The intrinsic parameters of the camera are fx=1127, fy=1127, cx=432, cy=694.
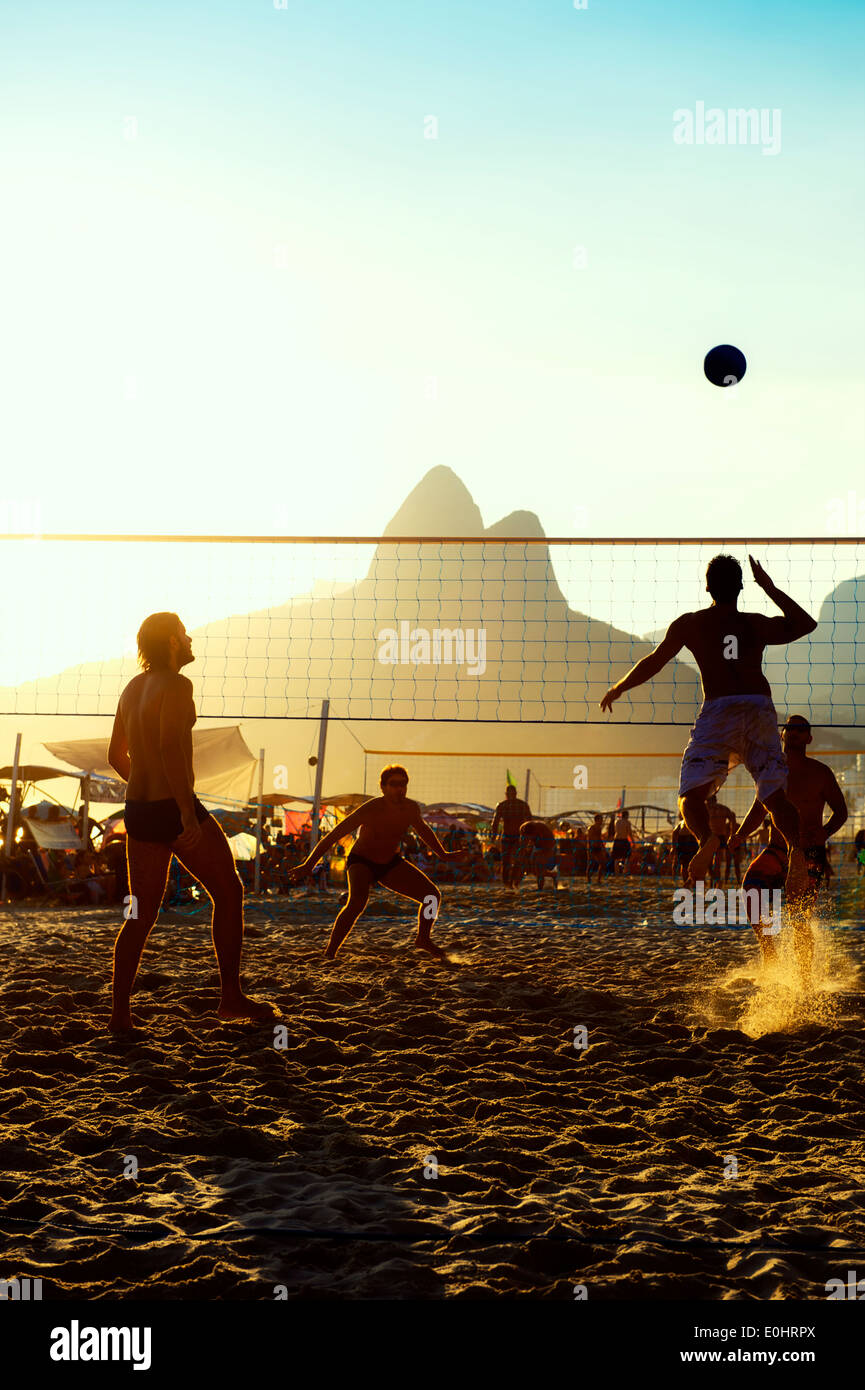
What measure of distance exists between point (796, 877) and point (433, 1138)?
2724 millimetres

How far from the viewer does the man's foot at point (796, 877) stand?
501 centimetres

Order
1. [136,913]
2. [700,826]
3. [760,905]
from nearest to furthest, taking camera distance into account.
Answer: [136,913], [700,826], [760,905]

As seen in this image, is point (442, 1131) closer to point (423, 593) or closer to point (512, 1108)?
point (512, 1108)

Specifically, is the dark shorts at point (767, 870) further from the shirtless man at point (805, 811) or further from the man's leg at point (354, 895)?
the man's leg at point (354, 895)

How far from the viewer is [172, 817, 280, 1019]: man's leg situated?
13.7 ft

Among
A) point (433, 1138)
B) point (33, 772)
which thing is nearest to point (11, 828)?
point (33, 772)

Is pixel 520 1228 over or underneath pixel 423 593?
underneath

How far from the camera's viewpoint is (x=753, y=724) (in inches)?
176

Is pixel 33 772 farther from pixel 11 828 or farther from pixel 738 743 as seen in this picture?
pixel 738 743

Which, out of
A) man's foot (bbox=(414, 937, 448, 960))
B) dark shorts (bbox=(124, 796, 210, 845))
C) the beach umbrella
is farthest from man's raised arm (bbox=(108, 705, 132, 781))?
the beach umbrella

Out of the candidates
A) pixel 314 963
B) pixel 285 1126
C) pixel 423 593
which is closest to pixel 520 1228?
pixel 285 1126

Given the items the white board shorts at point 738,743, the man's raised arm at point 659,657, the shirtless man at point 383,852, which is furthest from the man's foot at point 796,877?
the shirtless man at point 383,852

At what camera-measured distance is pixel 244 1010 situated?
4340mm
